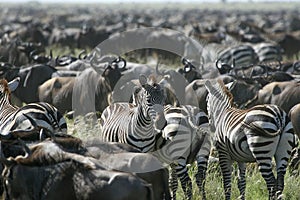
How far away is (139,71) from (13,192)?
412 inches

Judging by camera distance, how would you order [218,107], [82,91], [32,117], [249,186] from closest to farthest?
[32,117] → [249,186] → [218,107] → [82,91]

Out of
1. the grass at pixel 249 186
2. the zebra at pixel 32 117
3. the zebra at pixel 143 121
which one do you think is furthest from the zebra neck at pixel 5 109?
the grass at pixel 249 186

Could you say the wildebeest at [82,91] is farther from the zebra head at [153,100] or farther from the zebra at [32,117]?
the zebra head at [153,100]

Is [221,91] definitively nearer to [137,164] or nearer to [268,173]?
[268,173]

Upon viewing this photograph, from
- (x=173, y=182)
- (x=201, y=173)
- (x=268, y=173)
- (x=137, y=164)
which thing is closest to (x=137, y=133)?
(x=173, y=182)

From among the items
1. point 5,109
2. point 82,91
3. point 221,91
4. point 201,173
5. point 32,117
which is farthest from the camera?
point 82,91

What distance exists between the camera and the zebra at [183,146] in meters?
8.56

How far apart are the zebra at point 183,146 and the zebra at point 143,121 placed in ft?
0.53

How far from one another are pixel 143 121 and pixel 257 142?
141 centimetres

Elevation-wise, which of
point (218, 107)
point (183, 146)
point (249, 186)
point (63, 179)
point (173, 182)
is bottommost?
point (249, 186)

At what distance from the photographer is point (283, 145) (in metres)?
8.26

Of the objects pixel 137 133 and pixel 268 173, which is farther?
pixel 137 133

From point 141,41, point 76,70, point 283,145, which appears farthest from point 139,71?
point 141,41

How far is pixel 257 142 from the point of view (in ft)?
26.3
